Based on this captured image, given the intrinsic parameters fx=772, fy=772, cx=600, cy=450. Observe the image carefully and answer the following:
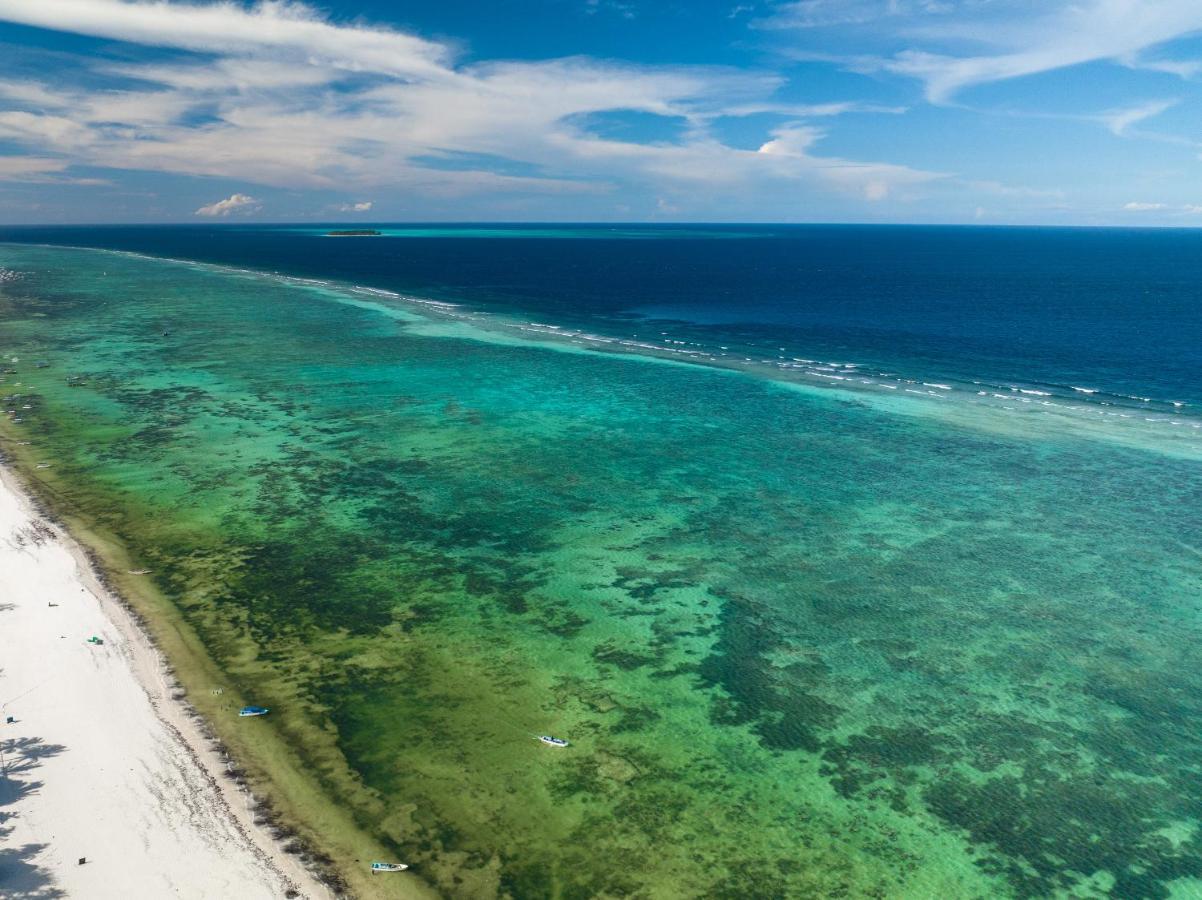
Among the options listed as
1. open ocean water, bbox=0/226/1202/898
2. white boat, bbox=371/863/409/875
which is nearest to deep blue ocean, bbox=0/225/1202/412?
open ocean water, bbox=0/226/1202/898

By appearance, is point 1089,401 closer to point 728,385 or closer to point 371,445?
point 728,385

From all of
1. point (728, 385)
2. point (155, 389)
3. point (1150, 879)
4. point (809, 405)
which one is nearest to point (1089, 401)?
point (809, 405)

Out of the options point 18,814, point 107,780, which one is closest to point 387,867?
point 107,780

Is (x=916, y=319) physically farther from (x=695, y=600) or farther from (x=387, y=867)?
(x=387, y=867)

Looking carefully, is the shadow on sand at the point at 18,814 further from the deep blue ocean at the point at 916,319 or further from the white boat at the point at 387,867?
the deep blue ocean at the point at 916,319

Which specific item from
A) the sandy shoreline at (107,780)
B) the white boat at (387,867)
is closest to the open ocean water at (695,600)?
the white boat at (387,867)
